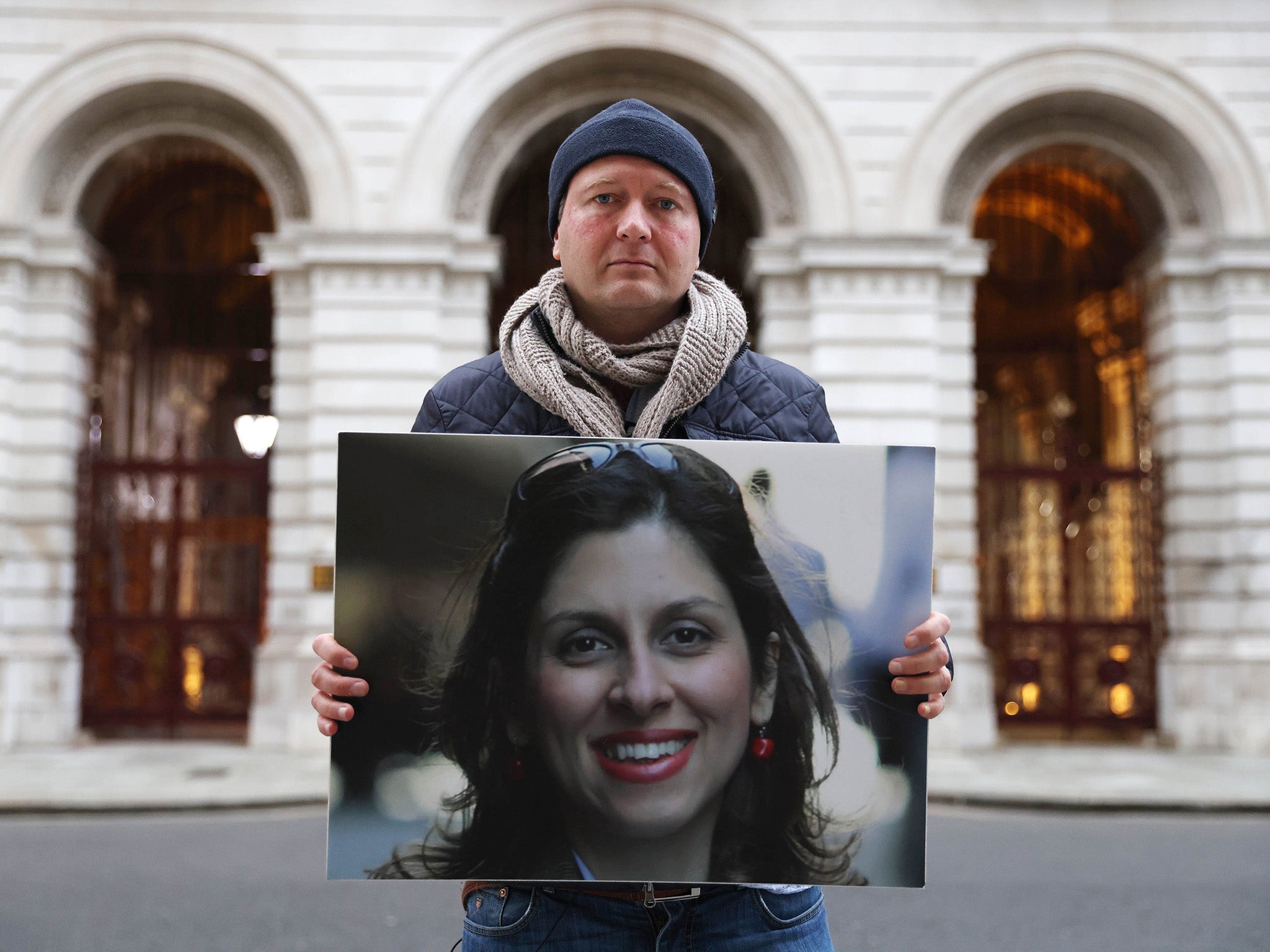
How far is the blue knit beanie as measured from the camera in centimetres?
185

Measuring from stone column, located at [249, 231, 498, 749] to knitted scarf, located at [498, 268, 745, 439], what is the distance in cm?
1064

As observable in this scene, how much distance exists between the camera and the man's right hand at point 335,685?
5.52ft

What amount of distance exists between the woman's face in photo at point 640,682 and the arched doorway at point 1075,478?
497 inches

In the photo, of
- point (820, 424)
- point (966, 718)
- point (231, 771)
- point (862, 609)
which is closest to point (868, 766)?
point (862, 609)

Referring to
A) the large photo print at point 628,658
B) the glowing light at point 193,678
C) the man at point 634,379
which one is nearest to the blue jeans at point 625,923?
the man at point 634,379

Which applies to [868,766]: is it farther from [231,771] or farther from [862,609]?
[231,771]

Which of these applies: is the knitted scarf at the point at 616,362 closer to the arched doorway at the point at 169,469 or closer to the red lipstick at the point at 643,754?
the red lipstick at the point at 643,754

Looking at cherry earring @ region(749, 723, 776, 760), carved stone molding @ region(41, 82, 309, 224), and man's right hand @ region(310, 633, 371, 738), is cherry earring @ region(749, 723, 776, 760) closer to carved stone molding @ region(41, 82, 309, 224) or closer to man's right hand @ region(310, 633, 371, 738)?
man's right hand @ region(310, 633, 371, 738)

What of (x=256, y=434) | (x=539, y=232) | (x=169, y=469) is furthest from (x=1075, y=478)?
(x=169, y=469)

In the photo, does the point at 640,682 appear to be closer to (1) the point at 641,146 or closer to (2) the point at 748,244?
(1) the point at 641,146

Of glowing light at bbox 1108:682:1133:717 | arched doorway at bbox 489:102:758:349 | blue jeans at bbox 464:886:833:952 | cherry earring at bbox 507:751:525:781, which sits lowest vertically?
glowing light at bbox 1108:682:1133:717

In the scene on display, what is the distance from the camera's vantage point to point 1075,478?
13.8m

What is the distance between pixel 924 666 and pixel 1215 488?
13035mm

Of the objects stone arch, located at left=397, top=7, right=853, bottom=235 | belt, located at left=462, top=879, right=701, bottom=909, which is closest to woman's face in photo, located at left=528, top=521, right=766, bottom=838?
belt, located at left=462, top=879, right=701, bottom=909
